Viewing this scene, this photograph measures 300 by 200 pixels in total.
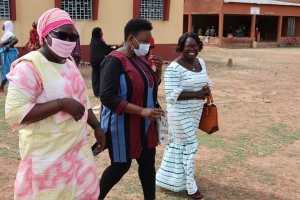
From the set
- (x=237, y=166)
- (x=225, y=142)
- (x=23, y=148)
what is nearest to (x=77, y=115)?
(x=23, y=148)

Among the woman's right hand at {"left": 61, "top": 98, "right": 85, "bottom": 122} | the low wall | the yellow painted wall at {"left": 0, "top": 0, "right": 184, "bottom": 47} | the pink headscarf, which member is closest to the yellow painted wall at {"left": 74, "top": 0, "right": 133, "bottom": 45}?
the yellow painted wall at {"left": 0, "top": 0, "right": 184, "bottom": 47}

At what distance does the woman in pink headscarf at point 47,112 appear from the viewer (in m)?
1.96

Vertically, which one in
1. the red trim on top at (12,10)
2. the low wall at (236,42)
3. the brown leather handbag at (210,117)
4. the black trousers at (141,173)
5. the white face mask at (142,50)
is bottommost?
the black trousers at (141,173)

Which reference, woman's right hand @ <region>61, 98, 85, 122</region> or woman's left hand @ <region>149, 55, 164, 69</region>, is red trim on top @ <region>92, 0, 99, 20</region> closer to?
woman's left hand @ <region>149, 55, 164, 69</region>

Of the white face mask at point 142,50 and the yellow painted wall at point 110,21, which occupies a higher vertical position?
the yellow painted wall at point 110,21

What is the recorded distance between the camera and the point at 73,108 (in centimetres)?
204

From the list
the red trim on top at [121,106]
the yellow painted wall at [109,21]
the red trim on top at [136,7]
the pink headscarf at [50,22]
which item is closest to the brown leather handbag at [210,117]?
the red trim on top at [121,106]

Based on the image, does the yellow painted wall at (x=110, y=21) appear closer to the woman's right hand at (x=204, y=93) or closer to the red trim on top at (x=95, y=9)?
the red trim on top at (x=95, y=9)

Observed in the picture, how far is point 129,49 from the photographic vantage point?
109 inches

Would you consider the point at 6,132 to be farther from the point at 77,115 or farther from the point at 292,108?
the point at 292,108

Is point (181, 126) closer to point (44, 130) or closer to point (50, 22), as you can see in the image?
point (44, 130)

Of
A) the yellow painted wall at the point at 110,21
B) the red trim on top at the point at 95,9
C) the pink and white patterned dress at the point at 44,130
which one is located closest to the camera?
the pink and white patterned dress at the point at 44,130

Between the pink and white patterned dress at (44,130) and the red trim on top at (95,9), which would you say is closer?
the pink and white patterned dress at (44,130)

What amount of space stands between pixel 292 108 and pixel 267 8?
20.5 metres
